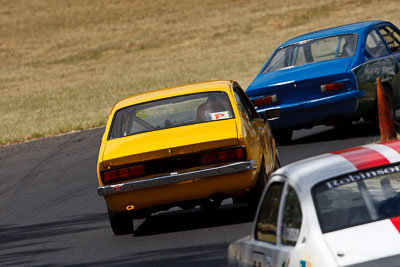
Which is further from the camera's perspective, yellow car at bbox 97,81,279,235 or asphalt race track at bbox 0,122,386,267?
yellow car at bbox 97,81,279,235

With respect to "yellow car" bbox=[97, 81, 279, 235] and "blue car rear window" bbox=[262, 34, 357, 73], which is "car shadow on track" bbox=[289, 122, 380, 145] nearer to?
"blue car rear window" bbox=[262, 34, 357, 73]

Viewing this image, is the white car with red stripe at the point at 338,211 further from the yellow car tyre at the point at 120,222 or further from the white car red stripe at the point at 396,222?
the yellow car tyre at the point at 120,222

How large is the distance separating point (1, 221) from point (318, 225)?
798 cm

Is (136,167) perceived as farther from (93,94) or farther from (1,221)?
(93,94)

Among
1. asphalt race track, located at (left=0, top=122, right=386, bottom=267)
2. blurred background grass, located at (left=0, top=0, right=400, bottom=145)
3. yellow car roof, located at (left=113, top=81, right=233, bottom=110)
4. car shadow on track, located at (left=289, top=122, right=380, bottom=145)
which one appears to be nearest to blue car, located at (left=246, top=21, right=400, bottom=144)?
car shadow on track, located at (left=289, top=122, right=380, bottom=145)

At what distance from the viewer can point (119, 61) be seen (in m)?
49.3

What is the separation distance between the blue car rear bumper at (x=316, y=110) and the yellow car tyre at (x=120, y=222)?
4097 millimetres

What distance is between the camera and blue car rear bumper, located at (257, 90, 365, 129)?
44.4ft

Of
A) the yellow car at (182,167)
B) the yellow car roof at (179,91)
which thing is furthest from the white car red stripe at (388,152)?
the yellow car roof at (179,91)

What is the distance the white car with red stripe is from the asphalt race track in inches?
112

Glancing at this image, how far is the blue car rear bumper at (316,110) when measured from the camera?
532 inches

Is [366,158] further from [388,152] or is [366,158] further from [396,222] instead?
[396,222]

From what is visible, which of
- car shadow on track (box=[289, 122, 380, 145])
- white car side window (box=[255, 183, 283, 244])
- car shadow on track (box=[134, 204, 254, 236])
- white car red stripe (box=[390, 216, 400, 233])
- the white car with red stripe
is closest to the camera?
the white car with red stripe

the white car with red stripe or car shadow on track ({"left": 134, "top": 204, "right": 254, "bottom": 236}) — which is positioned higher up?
the white car with red stripe
